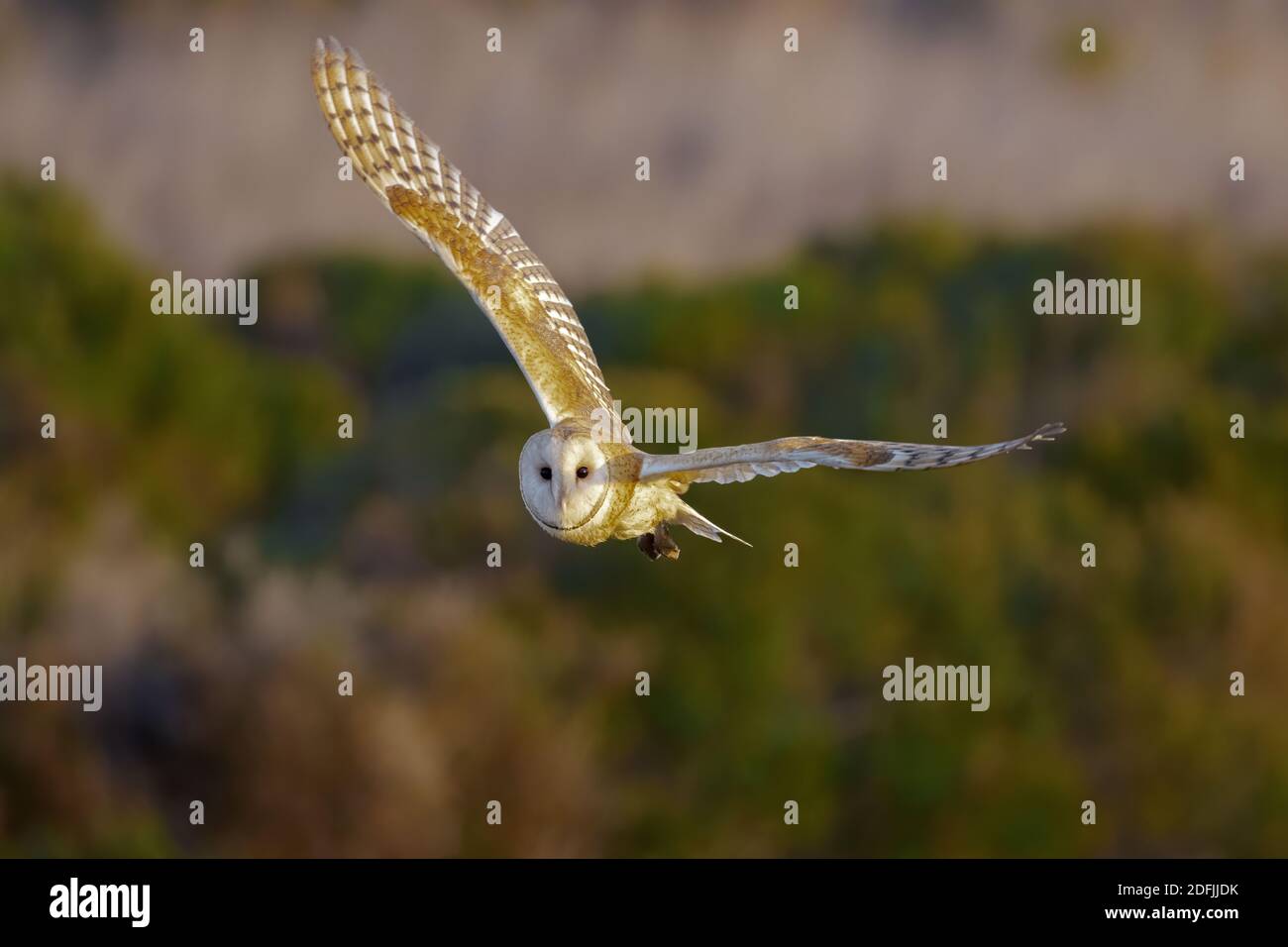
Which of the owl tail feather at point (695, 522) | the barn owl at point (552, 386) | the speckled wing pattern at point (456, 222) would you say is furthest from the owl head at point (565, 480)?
the speckled wing pattern at point (456, 222)

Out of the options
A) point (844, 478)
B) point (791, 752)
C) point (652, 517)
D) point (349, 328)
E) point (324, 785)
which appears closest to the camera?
point (652, 517)

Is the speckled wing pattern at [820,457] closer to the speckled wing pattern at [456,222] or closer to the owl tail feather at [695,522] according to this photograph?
the owl tail feather at [695,522]

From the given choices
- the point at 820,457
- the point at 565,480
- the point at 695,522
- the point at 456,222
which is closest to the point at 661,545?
the point at 695,522

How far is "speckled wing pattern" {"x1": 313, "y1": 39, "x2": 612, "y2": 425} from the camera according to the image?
6.43 m

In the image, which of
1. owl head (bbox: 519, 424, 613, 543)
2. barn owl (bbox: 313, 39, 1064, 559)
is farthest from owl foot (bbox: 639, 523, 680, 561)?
owl head (bbox: 519, 424, 613, 543)

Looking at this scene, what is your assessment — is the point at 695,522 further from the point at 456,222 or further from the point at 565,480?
the point at 456,222

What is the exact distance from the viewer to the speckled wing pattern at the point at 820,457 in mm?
4633

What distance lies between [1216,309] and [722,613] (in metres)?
6.88

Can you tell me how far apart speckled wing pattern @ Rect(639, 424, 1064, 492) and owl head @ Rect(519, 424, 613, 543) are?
15cm

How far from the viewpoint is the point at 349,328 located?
70.4 ft

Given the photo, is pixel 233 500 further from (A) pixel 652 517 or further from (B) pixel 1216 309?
(A) pixel 652 517

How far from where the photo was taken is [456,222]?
6699 millimetres

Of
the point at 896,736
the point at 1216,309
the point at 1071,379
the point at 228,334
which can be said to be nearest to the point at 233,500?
the point at 228,334

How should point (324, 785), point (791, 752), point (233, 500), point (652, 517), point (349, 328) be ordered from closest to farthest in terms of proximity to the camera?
point (652, 517) < point (324, 785) < point (791, 752) < point (233, 500) < point (349, 328)
